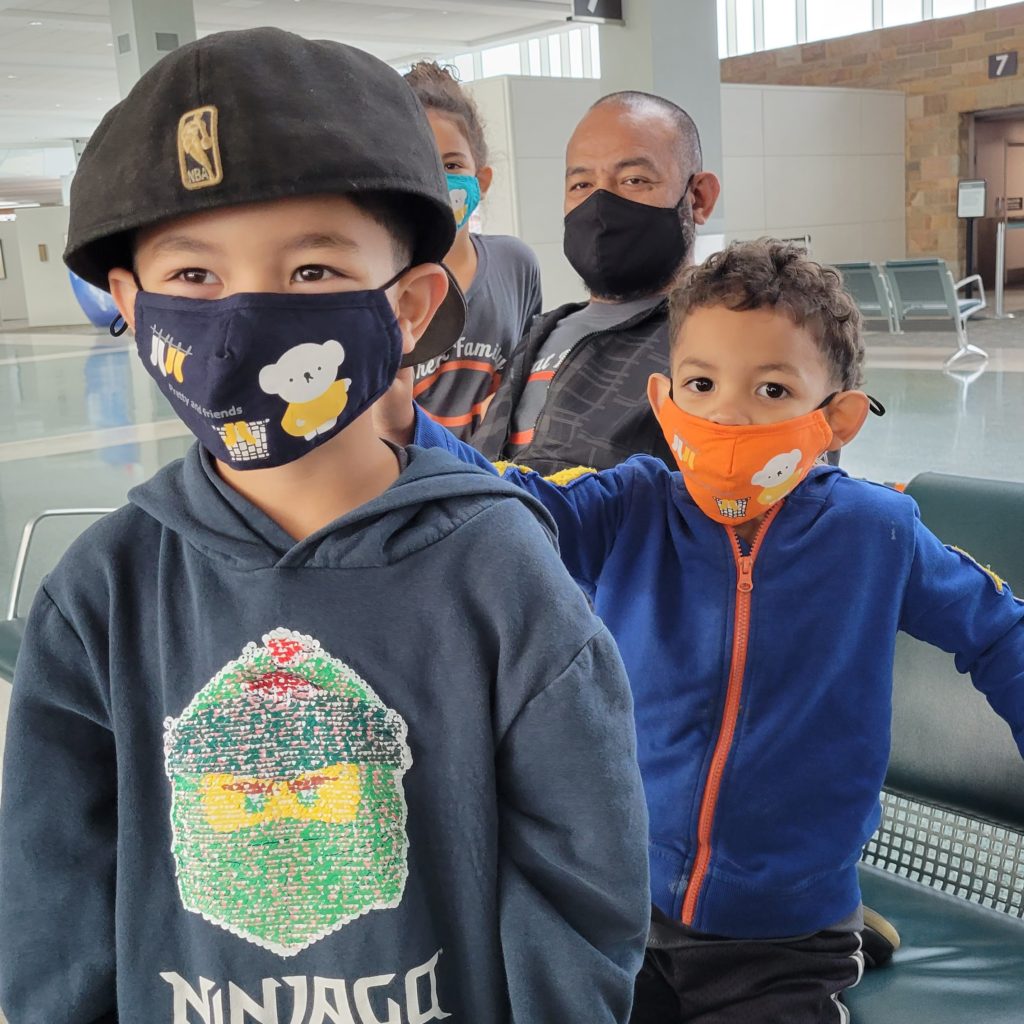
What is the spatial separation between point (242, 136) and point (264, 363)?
17 centimetres

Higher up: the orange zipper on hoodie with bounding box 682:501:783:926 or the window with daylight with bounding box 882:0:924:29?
the window with daylight with bounding box 882:0:924:29

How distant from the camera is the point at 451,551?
3.12 feet

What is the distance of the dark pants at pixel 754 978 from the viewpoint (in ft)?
4.56

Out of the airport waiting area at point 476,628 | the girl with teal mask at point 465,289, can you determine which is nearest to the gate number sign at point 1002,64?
the airport waiting area at point 476,628

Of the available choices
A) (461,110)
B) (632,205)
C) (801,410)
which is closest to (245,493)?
(801,410)

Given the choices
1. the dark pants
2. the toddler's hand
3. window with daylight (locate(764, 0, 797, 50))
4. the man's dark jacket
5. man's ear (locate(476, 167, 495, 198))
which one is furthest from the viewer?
window with daylight (locate(764, 0, 797, 50))

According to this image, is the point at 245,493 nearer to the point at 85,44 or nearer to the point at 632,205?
the point at 632,205

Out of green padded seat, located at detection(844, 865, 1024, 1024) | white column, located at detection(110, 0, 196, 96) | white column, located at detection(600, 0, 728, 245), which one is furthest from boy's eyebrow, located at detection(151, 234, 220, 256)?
white column, located at detection(110, 0, 196, 96)

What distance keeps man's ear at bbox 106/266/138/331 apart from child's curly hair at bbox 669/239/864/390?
0.78 m

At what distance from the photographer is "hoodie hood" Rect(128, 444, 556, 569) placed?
937mm

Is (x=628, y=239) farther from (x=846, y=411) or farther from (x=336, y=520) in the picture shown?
(x=336, y=520)

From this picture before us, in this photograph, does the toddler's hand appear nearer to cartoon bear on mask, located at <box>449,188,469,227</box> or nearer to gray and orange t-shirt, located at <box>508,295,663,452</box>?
gray and orange t-shirt, located at <box>508,295,663,452</box>

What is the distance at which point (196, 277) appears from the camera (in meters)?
0.92

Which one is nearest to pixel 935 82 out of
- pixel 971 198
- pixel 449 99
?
pixel 971 198
